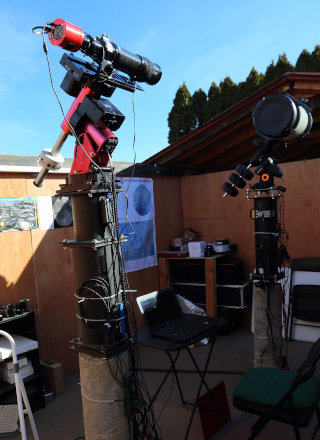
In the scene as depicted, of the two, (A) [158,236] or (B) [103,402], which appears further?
(A) [158,236]

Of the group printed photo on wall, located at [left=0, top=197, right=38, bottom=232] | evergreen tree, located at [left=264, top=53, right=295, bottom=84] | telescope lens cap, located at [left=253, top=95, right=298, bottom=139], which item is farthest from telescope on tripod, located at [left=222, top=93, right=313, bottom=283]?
evergreen tree, located at [left=264, top=53, right=295, bottom=84]

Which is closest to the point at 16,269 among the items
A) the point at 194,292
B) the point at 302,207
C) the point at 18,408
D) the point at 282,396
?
the point at 18,408

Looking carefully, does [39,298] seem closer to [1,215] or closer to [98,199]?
[1,215]

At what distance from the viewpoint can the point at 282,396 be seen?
2.51 m

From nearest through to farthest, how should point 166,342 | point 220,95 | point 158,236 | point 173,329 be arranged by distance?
1. point 166,342
2. point 173,329
3. point 158,236
4. point 220,95

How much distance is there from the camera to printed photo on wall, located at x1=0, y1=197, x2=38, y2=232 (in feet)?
12.5

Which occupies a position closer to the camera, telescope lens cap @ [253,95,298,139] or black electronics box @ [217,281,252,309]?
telescope lens cap @ [253,95,298,139]

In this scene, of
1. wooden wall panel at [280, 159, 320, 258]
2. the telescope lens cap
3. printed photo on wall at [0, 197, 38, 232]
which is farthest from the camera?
wooden wall panel at [280, 159, 320, 258]

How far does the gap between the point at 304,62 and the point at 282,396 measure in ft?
44.6

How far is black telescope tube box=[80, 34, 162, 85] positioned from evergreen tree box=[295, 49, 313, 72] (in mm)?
12695

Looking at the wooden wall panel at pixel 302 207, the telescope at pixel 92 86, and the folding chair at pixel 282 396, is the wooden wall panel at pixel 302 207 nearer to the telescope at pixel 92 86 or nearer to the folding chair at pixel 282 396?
the folding chair at pixel 282 396

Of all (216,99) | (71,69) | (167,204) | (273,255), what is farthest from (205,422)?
(216,99)

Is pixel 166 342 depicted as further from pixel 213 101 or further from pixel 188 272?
pixel 213 101

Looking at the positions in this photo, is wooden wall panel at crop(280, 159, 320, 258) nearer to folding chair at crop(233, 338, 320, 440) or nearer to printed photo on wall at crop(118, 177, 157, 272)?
printed photo on wall at crop(118, 177, 157, 272)
